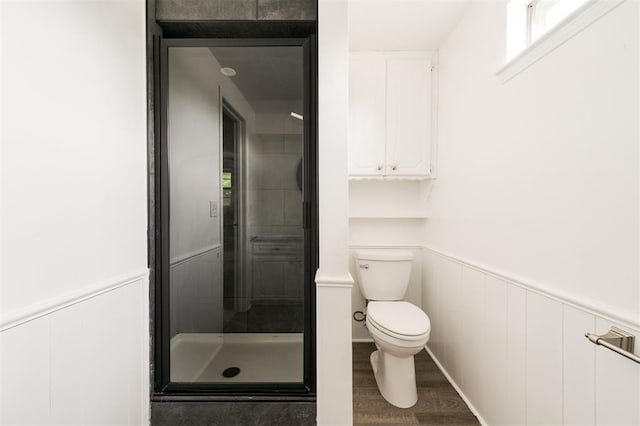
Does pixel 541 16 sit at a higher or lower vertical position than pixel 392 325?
higher

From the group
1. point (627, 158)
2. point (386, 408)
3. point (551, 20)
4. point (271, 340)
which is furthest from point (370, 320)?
point (551, 20)

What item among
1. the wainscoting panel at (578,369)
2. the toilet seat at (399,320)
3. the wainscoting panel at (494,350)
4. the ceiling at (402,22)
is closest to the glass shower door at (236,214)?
the toilet seat at (399,320)

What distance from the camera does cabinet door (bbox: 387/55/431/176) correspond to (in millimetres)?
2285

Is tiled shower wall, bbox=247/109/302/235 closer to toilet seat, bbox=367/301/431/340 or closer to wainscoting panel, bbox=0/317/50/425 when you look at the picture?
toilet seat, bbox=367/301/431/340

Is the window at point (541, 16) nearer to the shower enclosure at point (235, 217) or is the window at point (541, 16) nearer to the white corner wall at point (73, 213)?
the shower enclosure at point (235, 217)

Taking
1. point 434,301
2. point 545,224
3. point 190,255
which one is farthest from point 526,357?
point 190,255

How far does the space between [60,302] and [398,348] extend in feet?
5.18

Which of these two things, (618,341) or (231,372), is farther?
(231,372)

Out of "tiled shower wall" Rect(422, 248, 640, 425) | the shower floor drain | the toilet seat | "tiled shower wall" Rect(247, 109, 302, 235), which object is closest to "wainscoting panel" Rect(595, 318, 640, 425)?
"tiled shower wall" Rect(422, 248, 640, 425)

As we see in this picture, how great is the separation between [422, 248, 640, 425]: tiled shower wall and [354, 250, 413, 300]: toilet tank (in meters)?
0.31

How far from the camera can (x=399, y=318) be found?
1810 mm

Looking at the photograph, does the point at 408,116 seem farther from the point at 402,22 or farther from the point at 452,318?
the point at 452,318

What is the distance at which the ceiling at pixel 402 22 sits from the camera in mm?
1763

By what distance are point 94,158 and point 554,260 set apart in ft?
6.02
